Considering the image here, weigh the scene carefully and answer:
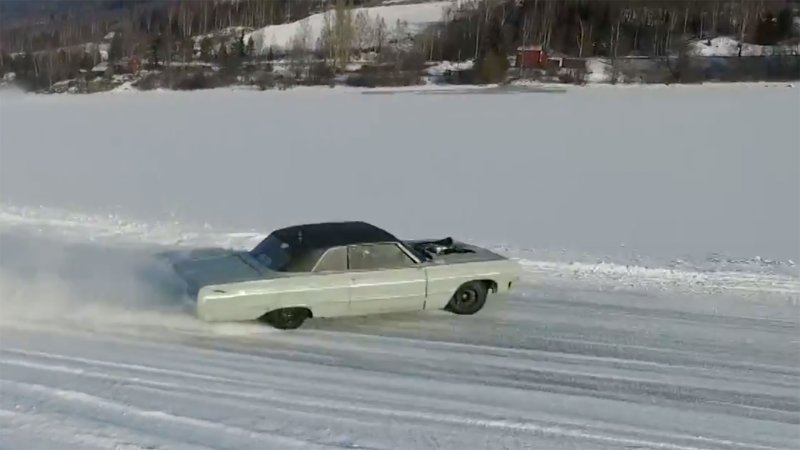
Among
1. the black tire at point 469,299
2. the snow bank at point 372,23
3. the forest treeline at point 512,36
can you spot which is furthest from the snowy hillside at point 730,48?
the black tire at point 469,299

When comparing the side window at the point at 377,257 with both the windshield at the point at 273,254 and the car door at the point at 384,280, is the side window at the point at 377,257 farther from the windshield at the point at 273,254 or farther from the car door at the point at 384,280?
the windshield at the point at 273,254

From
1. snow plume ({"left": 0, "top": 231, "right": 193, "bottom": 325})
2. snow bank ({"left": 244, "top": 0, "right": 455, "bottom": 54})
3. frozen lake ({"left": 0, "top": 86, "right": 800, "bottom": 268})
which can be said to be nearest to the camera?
snow plume ({"left": 0, "top": 231, "right": 193, "bottom": 325})

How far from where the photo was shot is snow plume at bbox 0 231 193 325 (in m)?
9.65

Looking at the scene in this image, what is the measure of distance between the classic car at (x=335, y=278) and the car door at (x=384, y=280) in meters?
0.01

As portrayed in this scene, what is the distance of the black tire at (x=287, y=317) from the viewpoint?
922cm

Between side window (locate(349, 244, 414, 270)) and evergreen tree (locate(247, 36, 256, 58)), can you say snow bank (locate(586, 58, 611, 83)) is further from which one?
side window (locate(349, 244, 414, 270))

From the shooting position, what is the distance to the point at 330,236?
9688 millimetres

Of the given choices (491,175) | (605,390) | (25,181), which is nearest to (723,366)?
(605,390)

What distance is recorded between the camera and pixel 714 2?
251ft

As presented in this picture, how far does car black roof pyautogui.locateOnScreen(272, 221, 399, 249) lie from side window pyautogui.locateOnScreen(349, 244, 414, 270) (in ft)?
0.30

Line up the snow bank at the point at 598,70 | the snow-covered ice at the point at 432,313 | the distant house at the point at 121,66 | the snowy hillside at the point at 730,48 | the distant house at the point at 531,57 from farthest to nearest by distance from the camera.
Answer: the distant house at the point at 121,66, the distant house at the point at 531,57, the snowy hillside at the point at 730,48, the snow bank at the point at 598,70, the snow-covered ice at the point at 432,313

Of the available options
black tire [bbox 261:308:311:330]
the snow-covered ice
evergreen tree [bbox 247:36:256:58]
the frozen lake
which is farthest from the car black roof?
evergreen tree [bbox 247:36:256:58]

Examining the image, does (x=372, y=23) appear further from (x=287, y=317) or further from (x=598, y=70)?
(x=287, y=317)

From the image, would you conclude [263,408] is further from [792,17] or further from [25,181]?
[792,17]
